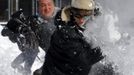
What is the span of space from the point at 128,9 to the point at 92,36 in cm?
241

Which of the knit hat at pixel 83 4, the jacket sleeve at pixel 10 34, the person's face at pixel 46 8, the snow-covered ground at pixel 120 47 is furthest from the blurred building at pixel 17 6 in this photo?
the knit hat at pixel 83 4

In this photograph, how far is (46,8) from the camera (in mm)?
7445

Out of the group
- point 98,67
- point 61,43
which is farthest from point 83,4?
point 98,67

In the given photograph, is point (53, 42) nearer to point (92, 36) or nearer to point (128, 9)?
point (92, 36)

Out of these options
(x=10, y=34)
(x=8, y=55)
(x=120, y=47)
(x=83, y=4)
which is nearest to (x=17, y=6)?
(x=10, y=34)

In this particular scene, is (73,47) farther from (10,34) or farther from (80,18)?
(10,34)

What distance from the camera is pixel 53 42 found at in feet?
14.5

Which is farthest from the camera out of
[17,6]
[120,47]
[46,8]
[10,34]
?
[17,6]

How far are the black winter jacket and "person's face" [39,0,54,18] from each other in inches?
113

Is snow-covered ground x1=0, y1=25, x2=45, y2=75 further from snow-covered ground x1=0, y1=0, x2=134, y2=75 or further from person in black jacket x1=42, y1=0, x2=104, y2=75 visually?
person in black jacket x1=42, y1=0, x2=104, y2=75

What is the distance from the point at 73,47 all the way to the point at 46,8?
318 cm

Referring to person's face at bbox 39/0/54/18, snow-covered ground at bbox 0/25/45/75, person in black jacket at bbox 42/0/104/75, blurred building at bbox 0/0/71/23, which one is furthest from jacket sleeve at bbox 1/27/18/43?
person in black jacket at bbox 42/0/104/75

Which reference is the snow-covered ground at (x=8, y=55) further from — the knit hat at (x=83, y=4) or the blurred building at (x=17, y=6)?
the knit hat at (x=83, y=4)

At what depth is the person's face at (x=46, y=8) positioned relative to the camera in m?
7.30
